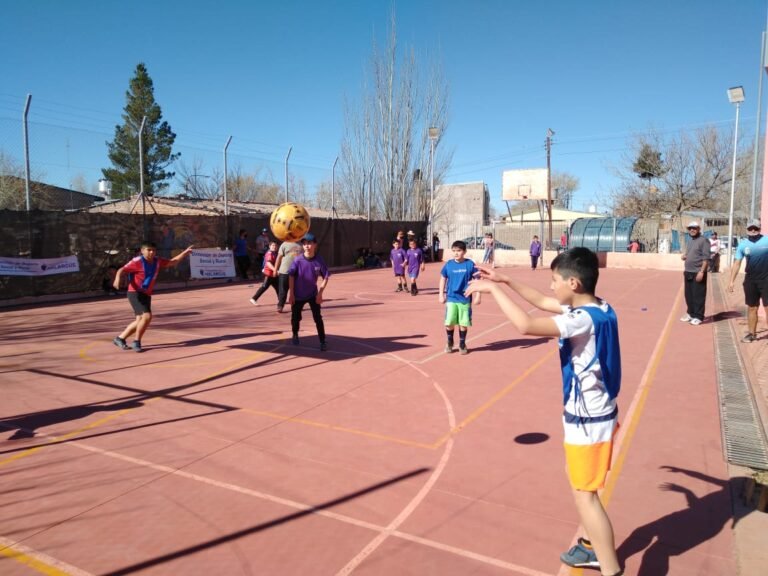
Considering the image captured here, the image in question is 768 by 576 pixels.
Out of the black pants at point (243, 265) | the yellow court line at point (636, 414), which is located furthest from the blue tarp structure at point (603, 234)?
the yellow court line at point (636, 414)

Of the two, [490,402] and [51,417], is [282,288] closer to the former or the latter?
[51,417]

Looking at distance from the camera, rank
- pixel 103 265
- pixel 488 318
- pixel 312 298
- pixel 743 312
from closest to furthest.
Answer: pixel 312 298, pixel 488 318, pixel 743 312, pixel 103 265

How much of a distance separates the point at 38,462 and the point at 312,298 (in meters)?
4.87

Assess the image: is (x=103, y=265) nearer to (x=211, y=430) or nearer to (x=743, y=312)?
(x=211, y=430)

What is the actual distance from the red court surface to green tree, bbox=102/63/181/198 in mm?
31637

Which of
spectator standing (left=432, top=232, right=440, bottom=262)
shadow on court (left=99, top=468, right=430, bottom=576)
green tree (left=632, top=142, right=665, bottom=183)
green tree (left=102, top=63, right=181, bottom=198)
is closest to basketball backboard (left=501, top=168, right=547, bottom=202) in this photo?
green tree (left=632, top=142, right=665, bottom=183)

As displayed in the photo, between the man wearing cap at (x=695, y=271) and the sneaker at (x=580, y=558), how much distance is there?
926 cm

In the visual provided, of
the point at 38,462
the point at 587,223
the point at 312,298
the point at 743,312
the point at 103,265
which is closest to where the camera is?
the point at 38,462

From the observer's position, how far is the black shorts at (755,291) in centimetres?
902

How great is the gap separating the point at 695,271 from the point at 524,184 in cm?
3399

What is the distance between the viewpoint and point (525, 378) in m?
7.48

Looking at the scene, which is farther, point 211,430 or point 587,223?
point 587,223

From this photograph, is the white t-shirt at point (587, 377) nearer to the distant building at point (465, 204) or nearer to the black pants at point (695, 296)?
the black pants at point (695, 296)

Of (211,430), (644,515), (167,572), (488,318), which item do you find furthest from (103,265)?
(644,515)
